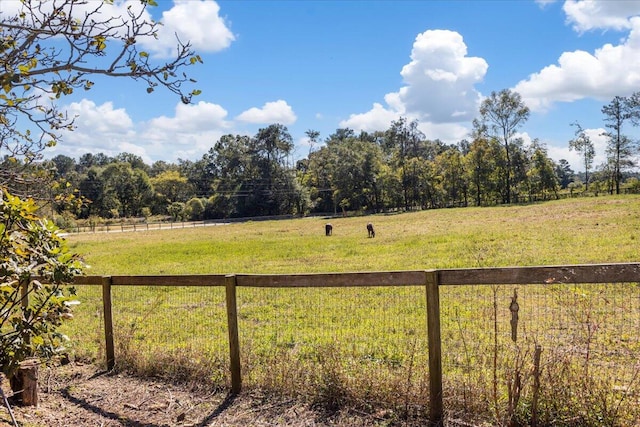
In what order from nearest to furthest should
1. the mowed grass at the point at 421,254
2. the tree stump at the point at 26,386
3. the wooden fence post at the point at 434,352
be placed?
the wooden fence post at the point at 434,352, the tree stump at the point at 26,386, the mowed grass at the point at 421,254

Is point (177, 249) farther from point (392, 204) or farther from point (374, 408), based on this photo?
point (392, 204)

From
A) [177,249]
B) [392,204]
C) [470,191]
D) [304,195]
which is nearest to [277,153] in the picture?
[304,195]

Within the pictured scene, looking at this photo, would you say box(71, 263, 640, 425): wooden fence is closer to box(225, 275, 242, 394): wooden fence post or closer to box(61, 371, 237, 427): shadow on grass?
box(225, 275, 242, 394): wooden fence post

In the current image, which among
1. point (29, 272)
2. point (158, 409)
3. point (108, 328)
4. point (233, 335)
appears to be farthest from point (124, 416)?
point (29, 272)

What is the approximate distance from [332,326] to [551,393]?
414cm

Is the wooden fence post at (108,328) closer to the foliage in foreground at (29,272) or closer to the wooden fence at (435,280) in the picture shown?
the wooden fence at (435,280)

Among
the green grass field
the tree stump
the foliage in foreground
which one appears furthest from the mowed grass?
the foliage in foreground

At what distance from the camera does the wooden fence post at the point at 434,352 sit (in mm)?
3863

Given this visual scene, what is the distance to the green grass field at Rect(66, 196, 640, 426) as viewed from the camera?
3711 millimetres

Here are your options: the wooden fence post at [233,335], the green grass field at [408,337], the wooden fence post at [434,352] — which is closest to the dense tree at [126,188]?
the green grass field at [408,337]

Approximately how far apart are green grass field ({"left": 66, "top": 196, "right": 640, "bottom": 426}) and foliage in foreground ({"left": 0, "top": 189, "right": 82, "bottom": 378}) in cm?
206

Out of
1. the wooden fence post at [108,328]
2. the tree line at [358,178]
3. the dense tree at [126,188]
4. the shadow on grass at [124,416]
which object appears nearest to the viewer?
the shadow on grass at [124,416]

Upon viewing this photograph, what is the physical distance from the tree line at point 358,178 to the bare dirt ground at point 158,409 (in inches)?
2536

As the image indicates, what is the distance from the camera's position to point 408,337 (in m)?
6.68
